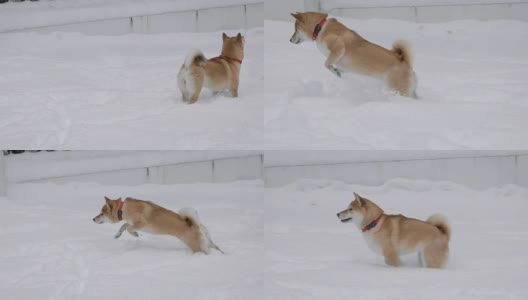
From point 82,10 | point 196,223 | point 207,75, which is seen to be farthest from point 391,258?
point 82,10

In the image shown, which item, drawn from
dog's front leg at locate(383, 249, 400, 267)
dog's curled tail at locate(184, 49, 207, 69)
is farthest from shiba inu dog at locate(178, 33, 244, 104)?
dog's front leg at locate(383, 249, 400, 267)

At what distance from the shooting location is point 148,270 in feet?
6.18

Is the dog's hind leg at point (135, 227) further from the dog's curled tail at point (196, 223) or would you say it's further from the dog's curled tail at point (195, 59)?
the dog's curled tail at point (195, 59)

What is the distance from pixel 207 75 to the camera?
6.17ft

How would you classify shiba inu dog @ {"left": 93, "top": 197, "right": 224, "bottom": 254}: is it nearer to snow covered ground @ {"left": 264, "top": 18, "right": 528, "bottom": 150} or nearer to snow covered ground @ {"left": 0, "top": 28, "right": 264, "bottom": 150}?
snow covered ground @ {"left": 0, "top": 28, "right": 264, "bottom": 150}

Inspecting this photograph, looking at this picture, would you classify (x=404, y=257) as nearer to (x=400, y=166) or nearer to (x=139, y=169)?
(x=400, y=166)

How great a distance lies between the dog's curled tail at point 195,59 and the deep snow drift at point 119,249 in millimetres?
325

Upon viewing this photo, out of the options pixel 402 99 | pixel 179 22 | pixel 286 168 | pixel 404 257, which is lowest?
pixel 404 257

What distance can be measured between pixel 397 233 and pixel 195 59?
66 centimetres

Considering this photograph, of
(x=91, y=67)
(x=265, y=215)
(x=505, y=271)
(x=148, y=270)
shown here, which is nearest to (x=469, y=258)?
(x=505, y=271)

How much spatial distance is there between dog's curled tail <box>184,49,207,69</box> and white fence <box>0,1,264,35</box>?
127 mm

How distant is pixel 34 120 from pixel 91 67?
212 mm

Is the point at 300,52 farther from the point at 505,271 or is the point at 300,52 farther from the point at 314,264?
the point at 505,271

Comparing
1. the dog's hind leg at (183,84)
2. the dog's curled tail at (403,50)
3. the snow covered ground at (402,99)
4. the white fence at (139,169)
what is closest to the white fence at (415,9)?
the snow covered ground at (402,99)
